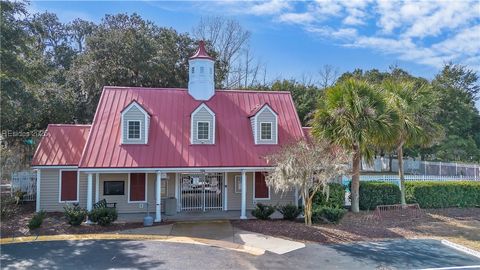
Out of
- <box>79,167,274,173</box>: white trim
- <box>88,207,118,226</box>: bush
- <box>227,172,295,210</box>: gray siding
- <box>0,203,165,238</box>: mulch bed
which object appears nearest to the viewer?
<box>0,203,165,238</box>: mulch bed

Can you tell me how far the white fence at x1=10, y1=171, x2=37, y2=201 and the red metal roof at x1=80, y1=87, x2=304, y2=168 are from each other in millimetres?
6405

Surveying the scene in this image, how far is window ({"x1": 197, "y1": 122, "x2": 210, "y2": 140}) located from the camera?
1842 centimetres

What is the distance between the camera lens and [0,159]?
45.7ft

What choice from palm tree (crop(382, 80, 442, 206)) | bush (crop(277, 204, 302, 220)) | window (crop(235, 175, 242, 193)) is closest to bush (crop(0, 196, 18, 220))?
window (crop(235, 175, 242, 193))

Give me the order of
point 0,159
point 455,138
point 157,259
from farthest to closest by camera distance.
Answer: point 455,138
point 0,159
point 157,259

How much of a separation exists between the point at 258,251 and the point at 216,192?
7825 millimetres

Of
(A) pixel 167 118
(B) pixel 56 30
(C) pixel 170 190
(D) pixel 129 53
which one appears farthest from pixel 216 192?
(B) pixel 56 30

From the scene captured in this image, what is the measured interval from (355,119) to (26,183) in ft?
60.8

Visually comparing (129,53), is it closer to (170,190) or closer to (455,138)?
(170,190)

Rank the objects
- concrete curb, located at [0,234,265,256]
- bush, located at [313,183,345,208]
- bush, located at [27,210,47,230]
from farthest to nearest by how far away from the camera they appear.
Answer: bush, located at [313,183,345,208] < bush, located at [27,210,47,230] < concrete curb, located at [0,234,265,256]

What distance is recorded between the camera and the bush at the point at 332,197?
56.8ft

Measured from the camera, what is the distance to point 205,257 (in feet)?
36.5

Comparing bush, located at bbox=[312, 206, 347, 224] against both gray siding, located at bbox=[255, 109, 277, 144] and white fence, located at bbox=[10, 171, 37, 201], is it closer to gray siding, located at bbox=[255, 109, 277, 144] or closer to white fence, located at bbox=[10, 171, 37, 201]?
gray siding, located at bbox=[255, 109, 277, 144]

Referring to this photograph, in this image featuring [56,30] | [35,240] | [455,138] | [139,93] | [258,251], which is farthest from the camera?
[56,30]
